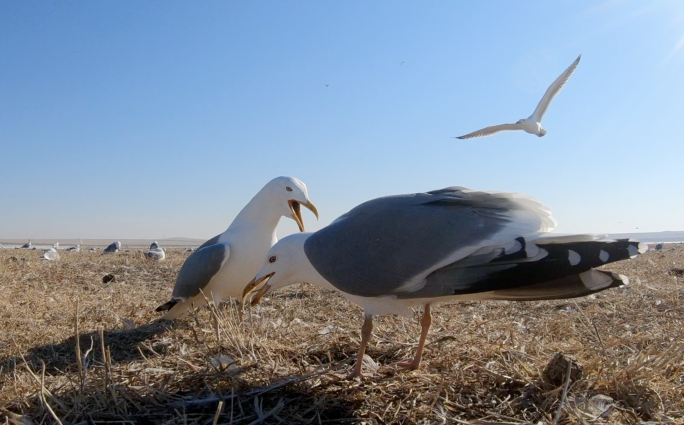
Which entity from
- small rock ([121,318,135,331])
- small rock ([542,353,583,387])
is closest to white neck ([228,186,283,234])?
small rock ([121,318,135,331])

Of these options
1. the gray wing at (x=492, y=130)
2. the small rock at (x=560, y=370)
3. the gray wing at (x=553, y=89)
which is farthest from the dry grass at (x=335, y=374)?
the gray wing at (x=553, y=89)

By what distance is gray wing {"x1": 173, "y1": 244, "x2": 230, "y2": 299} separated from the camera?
4.85 metres

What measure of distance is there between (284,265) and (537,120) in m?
6.53

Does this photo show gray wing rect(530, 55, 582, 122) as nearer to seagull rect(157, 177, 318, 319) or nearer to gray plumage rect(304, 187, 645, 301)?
seagull rect(157, 177, 318, 319)

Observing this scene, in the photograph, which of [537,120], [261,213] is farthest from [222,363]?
[537,120]

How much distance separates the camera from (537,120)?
333 inches

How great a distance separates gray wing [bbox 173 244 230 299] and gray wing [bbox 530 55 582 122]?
233 inches

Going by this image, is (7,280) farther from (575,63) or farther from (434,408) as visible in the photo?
(575,63)

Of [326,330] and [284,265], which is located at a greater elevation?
[284,265]

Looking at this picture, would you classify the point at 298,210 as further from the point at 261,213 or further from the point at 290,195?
the point at 261,213

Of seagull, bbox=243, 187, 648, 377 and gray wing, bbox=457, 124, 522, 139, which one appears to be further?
gray wing, bbox=457, 124, 522, 139

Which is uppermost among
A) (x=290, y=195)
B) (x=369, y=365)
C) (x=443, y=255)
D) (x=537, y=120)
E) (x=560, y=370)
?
(x=537, y=120)

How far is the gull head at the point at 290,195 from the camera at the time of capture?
5.23 metres

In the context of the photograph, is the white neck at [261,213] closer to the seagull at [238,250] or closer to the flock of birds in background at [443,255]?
the seagull at [238,250]
